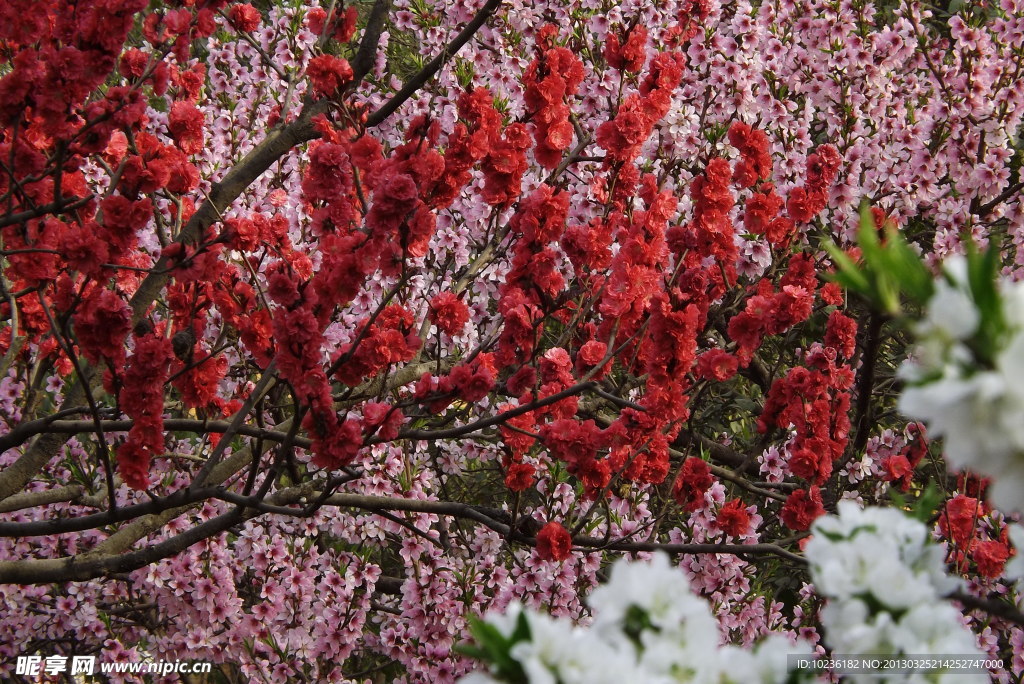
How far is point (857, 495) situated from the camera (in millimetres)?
3654

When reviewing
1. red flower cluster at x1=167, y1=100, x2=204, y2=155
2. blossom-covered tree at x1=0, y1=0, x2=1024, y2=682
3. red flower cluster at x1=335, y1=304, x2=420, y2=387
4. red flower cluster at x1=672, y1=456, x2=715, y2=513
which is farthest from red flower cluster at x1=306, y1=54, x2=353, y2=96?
red flower cluster at x1=672, y1=456, x2=715, y2=513

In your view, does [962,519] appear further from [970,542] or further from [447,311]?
[447,311]

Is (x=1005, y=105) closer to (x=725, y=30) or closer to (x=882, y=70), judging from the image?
(x=882, y=70)

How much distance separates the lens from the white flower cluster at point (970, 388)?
784 mm

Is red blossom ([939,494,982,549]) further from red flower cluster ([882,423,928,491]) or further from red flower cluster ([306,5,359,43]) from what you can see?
red flower cluster ([306,5,359,43])

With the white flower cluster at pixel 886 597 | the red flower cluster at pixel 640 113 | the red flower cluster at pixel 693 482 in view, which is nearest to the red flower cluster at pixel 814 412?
the red flower cluster at pixel 693 482

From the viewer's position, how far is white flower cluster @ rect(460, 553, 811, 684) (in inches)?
36.0

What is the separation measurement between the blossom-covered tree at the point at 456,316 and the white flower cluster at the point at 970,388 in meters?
0.01

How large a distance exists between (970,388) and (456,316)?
7.56 ft

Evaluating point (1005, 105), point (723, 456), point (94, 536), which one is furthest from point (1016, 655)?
point (94, 536)

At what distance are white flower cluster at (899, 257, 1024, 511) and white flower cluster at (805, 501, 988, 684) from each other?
8.3 inches

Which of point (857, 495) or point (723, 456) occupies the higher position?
point (723, 456)

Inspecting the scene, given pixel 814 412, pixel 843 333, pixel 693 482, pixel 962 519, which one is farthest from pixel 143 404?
pixel 962 519

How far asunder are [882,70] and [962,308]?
414cm
